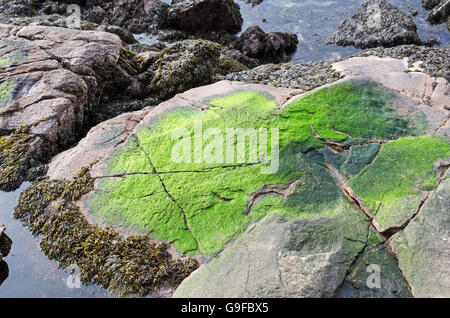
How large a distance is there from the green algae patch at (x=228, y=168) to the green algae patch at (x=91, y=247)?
0.23 m

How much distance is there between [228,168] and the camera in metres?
5.64

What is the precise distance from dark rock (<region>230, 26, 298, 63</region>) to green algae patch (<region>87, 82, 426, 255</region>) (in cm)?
606

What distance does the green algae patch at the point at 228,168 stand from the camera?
5023 mm

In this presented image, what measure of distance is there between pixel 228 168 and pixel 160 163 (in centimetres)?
121

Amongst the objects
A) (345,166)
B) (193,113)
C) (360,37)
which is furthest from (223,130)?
(360,37)

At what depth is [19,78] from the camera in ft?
25.2

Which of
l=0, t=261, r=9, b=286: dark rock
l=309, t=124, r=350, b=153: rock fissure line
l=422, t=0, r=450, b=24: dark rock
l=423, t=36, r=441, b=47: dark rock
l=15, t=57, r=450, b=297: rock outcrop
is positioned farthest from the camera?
l=422, t=0, r=450, b=24: dark rock

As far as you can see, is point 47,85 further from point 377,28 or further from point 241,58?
point 377,28

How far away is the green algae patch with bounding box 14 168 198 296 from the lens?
4586mm

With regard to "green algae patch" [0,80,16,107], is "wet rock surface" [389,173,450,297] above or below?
above

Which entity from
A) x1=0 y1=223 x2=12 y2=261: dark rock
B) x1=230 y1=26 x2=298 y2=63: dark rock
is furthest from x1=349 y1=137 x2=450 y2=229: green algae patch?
x1=230 y1=26 x2=298 y2=63: dark rock

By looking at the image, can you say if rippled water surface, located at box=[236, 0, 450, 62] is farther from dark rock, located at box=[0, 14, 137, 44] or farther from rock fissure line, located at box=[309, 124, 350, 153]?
rock fissure line, located at box=[309, 124, 350, 153]

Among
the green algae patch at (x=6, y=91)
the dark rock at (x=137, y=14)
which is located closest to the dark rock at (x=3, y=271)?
the green algae patch at (x=6, y=91)

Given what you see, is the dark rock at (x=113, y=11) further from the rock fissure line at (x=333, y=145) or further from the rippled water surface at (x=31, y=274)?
the rippled water surface at (x=31, y=274)
